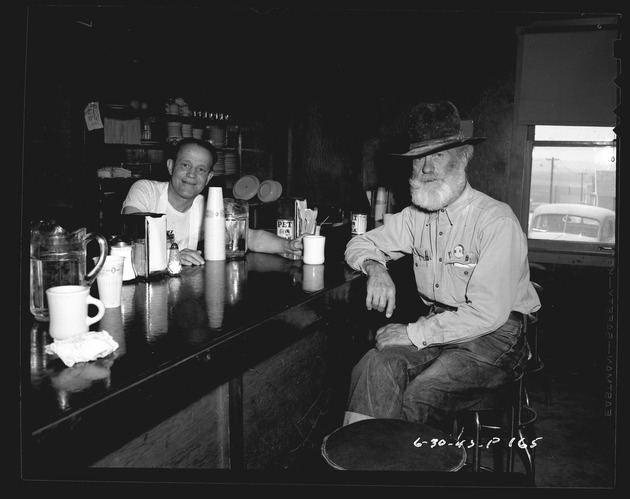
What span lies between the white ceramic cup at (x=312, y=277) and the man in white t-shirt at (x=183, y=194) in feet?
1.67

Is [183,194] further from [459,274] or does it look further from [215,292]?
[459,274]

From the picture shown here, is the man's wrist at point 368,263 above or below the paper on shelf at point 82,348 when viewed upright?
above

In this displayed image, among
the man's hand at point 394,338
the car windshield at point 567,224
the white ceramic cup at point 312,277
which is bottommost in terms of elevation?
the man's hand at point 394,338

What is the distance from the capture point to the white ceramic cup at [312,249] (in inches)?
102

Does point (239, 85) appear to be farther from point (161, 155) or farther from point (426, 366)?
point (426, 366)

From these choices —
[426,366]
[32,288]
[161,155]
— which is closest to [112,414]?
[32,288]

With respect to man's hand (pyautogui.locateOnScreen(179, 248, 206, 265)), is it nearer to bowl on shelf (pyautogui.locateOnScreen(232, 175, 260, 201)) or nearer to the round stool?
the round stool

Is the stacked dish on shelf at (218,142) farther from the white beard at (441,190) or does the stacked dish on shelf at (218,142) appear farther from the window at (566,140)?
the white beard at (441,190)

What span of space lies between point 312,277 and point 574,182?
347cm

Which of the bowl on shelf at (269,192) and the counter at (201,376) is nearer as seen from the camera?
the counter at (201,376)

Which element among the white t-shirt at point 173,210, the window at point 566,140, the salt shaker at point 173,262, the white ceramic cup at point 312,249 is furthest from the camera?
the window at point 566,140

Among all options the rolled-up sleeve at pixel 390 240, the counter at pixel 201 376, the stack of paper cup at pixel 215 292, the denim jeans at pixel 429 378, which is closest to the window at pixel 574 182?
the rolled-up sleeve at pixel 390 240

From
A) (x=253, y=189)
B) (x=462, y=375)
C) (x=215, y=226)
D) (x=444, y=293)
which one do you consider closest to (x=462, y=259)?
(x=444, y=293)

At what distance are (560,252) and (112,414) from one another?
4576 millimetres
